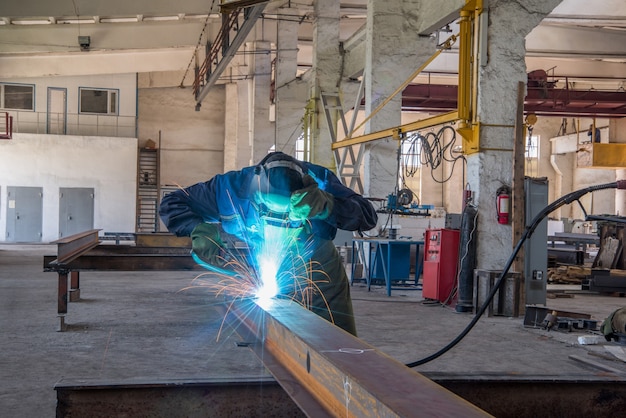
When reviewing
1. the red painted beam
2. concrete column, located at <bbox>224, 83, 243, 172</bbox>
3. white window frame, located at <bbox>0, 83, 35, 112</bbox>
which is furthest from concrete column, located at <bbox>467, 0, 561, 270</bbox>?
concrete column, located at <bbox>224, 83, 243, 172</bbox>

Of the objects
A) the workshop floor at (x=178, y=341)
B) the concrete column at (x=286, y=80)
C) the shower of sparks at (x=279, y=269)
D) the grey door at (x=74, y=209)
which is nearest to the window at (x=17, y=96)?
the grey door at (x=74, y=209)

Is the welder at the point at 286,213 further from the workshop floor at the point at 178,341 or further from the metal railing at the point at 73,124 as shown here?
the metal railing at the point at 73,124

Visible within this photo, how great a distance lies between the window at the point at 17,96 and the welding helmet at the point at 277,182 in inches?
758

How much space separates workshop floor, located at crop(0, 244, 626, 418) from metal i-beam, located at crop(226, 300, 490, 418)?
1.41 ft

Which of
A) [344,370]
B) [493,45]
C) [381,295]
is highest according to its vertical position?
[493,45]

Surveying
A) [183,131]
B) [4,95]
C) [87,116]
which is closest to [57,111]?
[87,116]

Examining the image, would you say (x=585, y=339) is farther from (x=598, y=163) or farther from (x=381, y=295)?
(x=598, y=163)

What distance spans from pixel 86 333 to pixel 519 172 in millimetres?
4800

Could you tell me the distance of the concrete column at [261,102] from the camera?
672 inches

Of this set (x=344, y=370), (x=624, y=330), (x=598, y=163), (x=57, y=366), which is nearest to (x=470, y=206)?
(x=624, y=330)

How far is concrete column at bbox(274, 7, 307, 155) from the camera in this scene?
1603cm

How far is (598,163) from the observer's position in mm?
18859

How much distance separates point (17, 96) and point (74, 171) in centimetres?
275

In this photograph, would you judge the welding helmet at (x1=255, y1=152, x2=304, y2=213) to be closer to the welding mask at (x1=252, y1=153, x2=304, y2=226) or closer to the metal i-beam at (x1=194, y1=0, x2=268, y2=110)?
the welding mask at (x1=252, y1=153, x2=304, y2=226)
